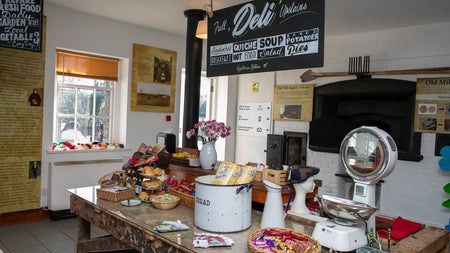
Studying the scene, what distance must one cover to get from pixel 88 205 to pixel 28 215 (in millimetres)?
2546

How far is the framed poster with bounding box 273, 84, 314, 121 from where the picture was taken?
5.68m

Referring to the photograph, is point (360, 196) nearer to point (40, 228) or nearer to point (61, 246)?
point (61, 246)

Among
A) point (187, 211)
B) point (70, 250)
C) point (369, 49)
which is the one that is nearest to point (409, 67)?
point (369, 49)

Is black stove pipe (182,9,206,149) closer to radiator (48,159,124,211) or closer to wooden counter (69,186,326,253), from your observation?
radiator (48,159,124,211)

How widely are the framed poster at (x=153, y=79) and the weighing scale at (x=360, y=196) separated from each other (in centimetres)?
417

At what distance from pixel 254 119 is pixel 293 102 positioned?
924 millimetres

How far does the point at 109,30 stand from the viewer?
5047 mm

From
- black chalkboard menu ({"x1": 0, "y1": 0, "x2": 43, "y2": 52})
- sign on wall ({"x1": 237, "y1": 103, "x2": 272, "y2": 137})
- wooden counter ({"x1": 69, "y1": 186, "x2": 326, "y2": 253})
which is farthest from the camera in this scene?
sign on wall ({"x1": 237, "y1": 103, "x2": 272, "y2": 137})

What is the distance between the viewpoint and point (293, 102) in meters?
5.89

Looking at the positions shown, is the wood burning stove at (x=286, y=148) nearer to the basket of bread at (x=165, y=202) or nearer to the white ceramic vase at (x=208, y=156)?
the white ceramic vase at (x=208, y=156)

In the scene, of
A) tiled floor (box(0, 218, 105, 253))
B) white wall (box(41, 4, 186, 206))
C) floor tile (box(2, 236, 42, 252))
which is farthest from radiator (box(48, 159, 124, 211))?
floor tile (box(2, 236, 42, 252))

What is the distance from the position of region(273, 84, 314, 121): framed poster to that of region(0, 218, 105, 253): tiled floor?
3531 millimetres

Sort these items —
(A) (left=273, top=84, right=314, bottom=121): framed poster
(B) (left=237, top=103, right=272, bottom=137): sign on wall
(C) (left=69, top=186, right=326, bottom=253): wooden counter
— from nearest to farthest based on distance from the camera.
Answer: (C) (left=69, top=186, right=326, bottom=253): wooden counter < (A) (left=273, top=84, right=314, bottom=121): framed poster < (B) (left=237, top=103, right=272, bottom=137): sign on wall

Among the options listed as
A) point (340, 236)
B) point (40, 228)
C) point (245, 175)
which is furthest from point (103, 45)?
point (340, 236)
